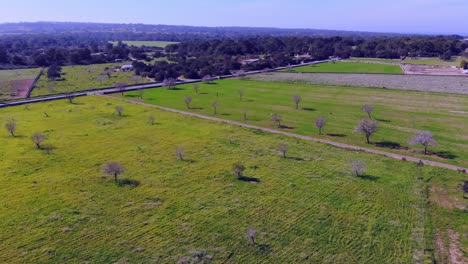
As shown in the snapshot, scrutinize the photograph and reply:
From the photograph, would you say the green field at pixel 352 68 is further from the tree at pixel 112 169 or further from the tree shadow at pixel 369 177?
A: the tree at pixel 112 169

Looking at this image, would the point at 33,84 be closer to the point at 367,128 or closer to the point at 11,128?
the point at 11,128

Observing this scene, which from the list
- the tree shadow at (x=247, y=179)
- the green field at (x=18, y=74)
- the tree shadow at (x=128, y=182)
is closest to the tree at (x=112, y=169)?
the tree shadow at (x=128, y=182)

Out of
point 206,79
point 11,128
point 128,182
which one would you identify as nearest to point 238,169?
point 128,182

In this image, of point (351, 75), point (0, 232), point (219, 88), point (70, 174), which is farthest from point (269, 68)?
point (0, 232)

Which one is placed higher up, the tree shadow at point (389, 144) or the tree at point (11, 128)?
the tree shadow at point (389, 144)

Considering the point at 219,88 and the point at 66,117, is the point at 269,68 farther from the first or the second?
the point at 66,117

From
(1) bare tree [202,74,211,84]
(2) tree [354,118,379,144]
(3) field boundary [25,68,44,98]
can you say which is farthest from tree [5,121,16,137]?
(1) bare tree [202,74,211,84]
